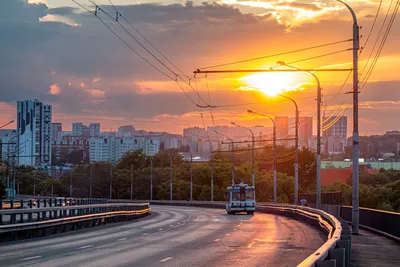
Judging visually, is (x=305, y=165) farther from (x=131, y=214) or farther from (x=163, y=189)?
(x=131, y=214)

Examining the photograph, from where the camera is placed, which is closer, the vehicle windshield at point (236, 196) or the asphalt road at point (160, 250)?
the asphalt road at point (160, 250)

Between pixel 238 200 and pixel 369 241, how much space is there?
1764 inches

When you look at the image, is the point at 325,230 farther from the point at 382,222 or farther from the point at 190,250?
the point at 190,250

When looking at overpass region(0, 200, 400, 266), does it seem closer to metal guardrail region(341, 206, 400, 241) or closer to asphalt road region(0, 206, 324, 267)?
asphalt road region(0, 206, 324, 267)

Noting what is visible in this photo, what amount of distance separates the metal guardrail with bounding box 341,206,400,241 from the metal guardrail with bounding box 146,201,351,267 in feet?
6.72

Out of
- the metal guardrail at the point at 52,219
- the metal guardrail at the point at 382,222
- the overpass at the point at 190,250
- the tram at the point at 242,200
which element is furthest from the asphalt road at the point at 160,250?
the tram at the point at 242,200

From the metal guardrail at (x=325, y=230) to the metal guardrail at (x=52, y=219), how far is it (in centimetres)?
1081

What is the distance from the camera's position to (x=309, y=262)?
377 inches

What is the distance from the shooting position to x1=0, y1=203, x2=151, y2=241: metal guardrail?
1107 inches

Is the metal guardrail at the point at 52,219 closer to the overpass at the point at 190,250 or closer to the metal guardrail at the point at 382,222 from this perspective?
the overpass at the point at 190,250

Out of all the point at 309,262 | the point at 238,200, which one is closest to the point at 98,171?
the point at 238,200

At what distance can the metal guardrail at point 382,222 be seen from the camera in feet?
97.2

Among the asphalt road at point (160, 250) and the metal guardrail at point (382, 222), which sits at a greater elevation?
the metal guardrail at point (382, 222)

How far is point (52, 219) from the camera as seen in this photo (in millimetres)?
32719
